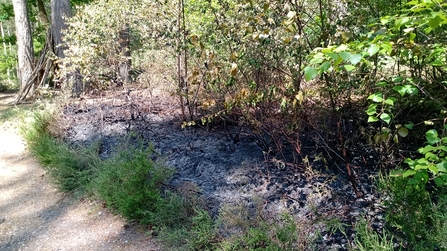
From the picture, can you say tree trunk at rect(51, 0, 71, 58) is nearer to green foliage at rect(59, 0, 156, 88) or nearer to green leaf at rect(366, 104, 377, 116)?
green foliage at rect(59, 0, 156, 88)

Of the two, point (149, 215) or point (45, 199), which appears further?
point (45, 199)

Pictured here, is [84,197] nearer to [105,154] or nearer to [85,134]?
[105,154]

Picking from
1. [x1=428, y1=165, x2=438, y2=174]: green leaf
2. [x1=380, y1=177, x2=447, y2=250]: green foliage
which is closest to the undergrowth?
[x1=380, y1=177, x2=447, y2=250]: green foliage

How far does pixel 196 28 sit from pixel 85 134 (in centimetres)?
294

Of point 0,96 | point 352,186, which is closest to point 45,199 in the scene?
point 352,186

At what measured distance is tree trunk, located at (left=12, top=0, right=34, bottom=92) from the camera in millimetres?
10594

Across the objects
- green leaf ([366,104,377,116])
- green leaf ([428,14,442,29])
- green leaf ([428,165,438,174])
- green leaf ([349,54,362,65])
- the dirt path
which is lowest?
the dirt path

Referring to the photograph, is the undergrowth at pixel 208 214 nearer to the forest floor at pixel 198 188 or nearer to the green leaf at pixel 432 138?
the forest floor at pixel 198 188

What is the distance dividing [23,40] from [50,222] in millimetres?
8607

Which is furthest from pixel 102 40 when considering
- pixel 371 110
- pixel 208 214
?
pixel 371 110

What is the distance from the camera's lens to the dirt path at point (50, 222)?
3756 mm

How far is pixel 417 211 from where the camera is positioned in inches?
103

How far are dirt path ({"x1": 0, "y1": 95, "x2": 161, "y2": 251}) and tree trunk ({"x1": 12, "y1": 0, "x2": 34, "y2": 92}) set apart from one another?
6059 mm

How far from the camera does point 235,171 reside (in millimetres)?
4098
